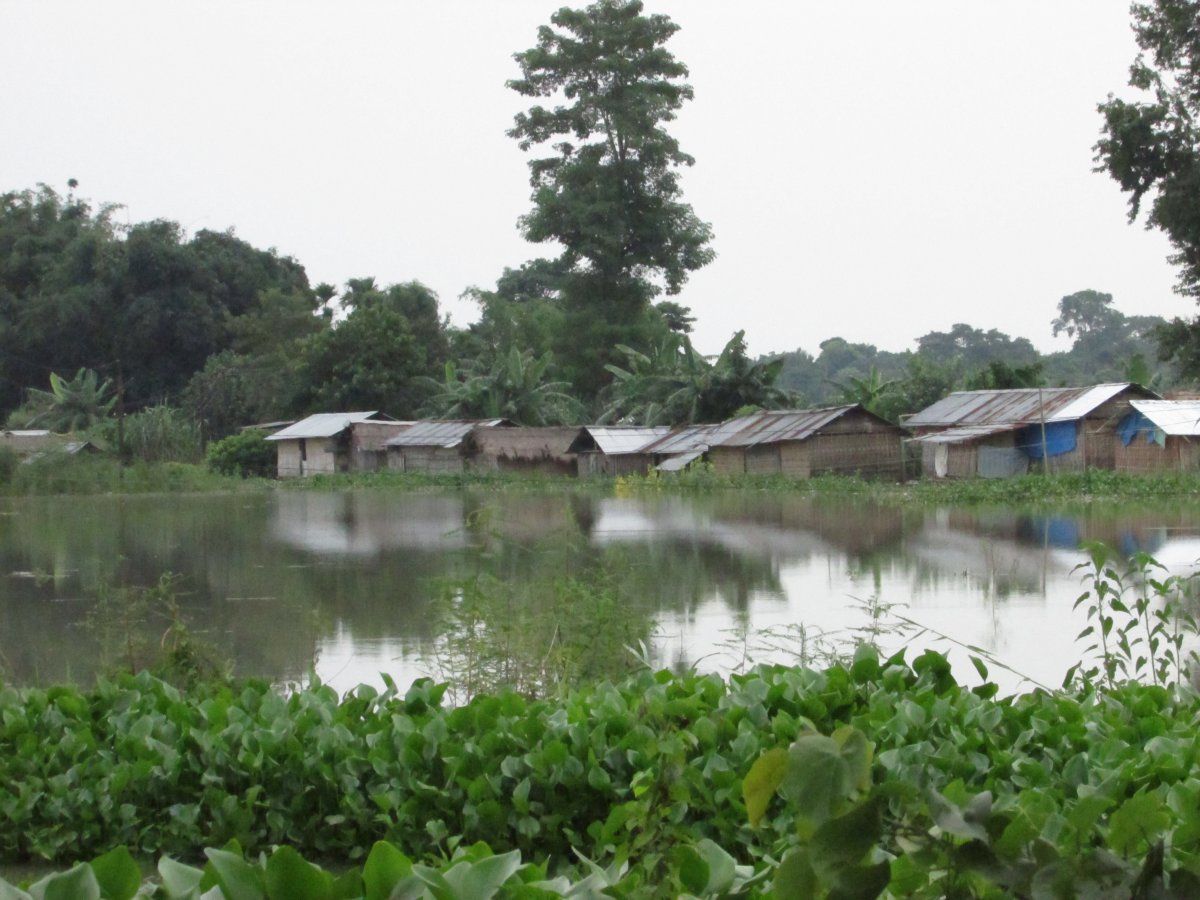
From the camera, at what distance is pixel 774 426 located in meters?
38.2

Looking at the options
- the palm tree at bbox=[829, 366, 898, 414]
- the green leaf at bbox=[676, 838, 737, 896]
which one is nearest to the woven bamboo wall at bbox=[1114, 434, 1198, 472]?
the palm tree at bbox=[829, 366, 898, 414]

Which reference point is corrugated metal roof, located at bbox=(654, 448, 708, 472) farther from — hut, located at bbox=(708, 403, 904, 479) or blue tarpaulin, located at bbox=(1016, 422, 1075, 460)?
blue tarpaulin, located at bbox=(1016, 422, 1075, 460)

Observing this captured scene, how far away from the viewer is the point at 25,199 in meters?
65.3

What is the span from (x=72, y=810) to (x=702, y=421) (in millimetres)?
38912

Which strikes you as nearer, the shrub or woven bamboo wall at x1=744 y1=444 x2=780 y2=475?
woven bamboo wall at x1=744 y1=444 x2=780 y2=475

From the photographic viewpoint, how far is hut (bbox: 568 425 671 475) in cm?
4256

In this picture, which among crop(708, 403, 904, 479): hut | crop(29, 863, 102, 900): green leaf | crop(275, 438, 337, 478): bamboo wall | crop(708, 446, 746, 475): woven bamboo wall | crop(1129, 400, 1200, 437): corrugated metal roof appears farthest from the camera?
crop(275, 438, 337, 478): bamboo wall

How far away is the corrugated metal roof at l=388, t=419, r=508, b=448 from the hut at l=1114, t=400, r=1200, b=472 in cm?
1950

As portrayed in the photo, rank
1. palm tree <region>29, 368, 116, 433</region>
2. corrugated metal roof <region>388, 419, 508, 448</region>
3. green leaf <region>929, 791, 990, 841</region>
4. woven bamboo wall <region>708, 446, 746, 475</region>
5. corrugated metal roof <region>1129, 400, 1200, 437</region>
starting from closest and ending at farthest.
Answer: green leaf <region>929, 791, 990, 841</region>
corrugated metal roof <region>1129, 400, 1200, 437</region>
woven bamboo wall <region>708, 446, 746, 475</region>
corrugated metal roof <region>388, 419, 508, 448</region>
palm tree <region>29, 368, 116, 433</region>

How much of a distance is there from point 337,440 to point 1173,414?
28.4 meters

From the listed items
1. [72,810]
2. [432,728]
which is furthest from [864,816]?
[72,810]

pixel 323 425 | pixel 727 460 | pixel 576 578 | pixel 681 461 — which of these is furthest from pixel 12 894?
pixel 323 425

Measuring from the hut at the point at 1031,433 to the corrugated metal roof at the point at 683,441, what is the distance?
626 cm

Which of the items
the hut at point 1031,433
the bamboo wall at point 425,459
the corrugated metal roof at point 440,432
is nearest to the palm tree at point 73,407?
the bamboo wall at point 425,459
